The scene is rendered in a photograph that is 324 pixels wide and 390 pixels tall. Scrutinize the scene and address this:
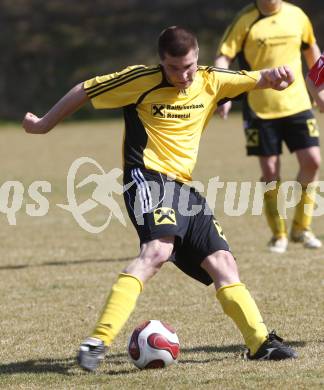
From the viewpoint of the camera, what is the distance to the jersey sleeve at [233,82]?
5492mm

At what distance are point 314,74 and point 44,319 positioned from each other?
2331 millimetres

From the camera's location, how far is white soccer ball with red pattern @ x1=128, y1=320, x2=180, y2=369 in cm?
505

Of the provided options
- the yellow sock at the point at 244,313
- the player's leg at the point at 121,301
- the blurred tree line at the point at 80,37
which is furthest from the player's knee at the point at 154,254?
the blurred tree line at the point at 80,37

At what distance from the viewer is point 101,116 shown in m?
32.1

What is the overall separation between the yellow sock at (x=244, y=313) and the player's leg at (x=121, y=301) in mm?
368

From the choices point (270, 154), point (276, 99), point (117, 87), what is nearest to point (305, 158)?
point (270, 154)

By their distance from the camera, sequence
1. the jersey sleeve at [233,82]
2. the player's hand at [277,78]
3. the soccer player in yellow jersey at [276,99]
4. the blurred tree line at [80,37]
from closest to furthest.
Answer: the player's hand at [277,78] → the jersey sleeve at [233,82] → the soccer player in yellow jersey at [276,99] → the blurred tree line at [80,37]

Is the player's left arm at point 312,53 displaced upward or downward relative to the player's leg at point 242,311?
upward

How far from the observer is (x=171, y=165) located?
5.33 m

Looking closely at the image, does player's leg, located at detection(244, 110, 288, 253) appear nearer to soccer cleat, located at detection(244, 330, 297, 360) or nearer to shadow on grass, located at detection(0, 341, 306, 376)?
shadow on grass, located at detection(0, 341, 306, 376)

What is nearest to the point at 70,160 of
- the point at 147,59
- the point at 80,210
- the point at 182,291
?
the point at 80,210

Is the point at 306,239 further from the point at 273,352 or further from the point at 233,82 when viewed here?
the point at 273,352

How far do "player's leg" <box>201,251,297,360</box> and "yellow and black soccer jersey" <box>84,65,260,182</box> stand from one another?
0.50 meters

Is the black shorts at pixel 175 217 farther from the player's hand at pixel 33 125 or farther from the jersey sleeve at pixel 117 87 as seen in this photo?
the player's hand at pixel 33 125
